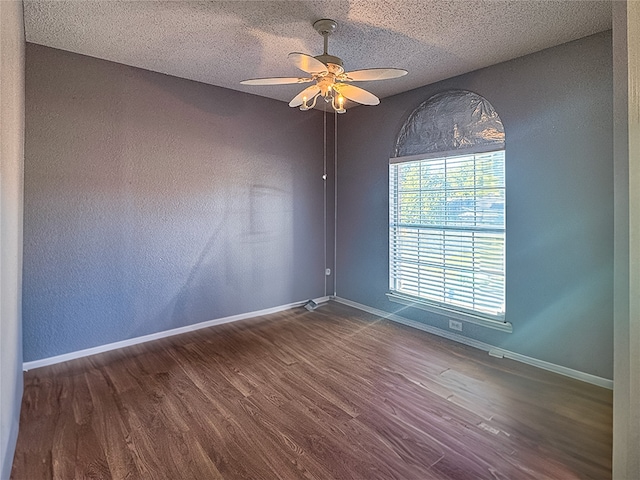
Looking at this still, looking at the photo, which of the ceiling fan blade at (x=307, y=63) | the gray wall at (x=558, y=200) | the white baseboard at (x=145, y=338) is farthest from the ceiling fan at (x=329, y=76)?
the white baseboard at (x=145, y=338)

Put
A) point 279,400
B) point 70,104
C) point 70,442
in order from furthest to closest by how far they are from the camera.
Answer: point 70,104, point 279,400, point 70,442

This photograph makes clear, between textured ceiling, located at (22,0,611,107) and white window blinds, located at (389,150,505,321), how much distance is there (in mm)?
965

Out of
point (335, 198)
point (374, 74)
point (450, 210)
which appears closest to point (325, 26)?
point (374, 74)

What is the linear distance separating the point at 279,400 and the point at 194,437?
593mm

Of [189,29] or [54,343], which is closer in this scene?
[189,29]

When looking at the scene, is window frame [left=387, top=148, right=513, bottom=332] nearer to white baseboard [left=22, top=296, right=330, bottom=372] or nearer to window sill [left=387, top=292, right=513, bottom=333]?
window sill [left=387, top=292, right=513, bottom=333]

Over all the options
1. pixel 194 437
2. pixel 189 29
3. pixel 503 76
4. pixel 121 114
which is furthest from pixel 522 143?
pixel 121 114

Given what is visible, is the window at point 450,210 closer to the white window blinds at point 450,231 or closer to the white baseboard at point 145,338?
the white window blinds at point 450,231

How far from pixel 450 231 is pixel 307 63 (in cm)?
223

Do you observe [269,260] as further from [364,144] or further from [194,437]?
[194,437]

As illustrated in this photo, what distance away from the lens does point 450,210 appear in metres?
3.53

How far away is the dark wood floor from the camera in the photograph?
1807 millimetres

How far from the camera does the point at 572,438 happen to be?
200 centimetres

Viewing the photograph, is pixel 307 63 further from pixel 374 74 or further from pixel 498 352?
pixel 498 352
